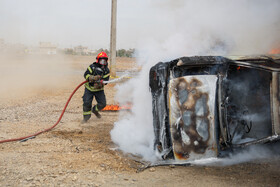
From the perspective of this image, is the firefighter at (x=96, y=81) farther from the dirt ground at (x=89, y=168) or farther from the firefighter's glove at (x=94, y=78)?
the dirt ground at (x=89, y=168)

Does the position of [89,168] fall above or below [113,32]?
below

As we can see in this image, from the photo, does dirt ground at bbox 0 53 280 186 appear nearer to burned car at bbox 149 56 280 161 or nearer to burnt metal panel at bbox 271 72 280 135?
burned car at bbox 149 56 280 161

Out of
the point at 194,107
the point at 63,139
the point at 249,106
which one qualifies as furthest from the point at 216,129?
the point at 63,139

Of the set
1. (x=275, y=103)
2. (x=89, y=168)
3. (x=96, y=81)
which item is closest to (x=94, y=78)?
(x=96, y=81)

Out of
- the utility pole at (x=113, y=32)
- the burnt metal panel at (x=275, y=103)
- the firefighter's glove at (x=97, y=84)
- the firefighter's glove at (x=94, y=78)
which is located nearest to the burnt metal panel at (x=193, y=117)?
the burnt metal panel at (x=275, y=103)

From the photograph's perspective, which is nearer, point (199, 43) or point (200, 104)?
point (200, 104)

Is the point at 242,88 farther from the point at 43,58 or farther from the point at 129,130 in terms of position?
the point at 43,58

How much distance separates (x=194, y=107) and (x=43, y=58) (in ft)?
71.7

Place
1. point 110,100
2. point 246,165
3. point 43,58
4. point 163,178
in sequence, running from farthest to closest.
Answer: point 43,58 < point 110,100 < point 246,165 < point 163,178

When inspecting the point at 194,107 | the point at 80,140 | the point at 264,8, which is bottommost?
the point at 80,140

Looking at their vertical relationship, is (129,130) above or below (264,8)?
below

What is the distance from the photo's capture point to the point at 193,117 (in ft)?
11.8

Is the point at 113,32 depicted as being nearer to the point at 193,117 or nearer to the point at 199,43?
the point at 199,43

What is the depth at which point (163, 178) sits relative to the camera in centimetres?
354
